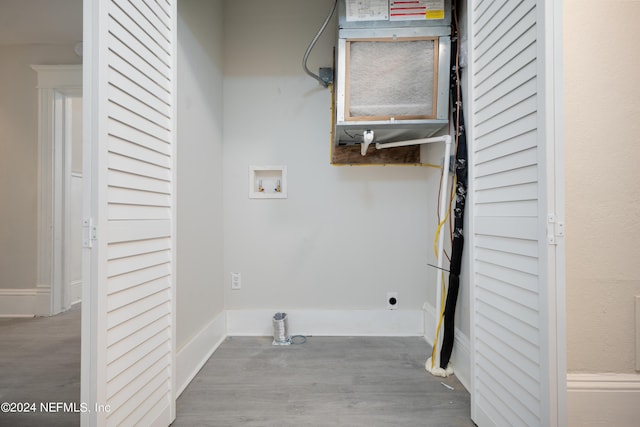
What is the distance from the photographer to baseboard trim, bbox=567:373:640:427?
1.13 meters

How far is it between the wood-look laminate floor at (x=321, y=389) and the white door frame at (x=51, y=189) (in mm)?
1867

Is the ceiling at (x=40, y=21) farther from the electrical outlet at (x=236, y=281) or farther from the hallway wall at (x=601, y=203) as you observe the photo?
the hallway wall at (x=601, y=203)

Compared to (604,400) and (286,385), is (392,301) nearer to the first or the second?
(286,385)

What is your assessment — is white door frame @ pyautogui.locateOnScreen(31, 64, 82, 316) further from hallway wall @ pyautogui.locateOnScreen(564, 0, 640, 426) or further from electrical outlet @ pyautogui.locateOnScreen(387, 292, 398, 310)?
hallway wall @ pyautogui.locateOnScreen(564, 0, 640, 426)

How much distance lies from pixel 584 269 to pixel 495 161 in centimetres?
53

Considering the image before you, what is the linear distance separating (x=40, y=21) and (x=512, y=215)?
3571mm

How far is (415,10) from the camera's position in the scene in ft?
5.56

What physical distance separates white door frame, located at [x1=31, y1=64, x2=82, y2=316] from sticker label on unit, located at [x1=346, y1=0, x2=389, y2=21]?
2.62 meters

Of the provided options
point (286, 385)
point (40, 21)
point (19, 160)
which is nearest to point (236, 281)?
point (286, 385)

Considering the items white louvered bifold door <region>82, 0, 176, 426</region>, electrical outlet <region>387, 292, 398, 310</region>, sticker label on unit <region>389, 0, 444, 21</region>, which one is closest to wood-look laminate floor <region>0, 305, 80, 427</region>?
white louvered bifold door <region>82, 0, 176, 426</region>

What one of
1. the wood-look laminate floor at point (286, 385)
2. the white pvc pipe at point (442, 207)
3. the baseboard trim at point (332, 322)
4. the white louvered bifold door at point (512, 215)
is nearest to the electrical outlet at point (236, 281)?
the baseboard trim at point (332, 322)

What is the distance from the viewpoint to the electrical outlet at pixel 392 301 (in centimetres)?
231

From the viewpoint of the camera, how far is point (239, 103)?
2.35 meters

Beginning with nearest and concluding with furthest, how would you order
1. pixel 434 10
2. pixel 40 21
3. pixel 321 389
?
pixel 321 389
pixel 434 10
pixel 40 21
